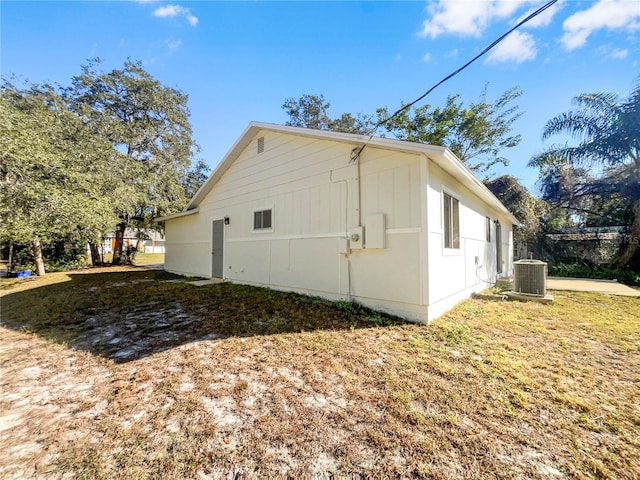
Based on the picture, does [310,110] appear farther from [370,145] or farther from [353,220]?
[353,220]

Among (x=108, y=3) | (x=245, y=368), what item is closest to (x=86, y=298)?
(x=245, y=368)

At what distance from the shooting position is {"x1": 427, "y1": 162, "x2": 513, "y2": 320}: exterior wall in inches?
181

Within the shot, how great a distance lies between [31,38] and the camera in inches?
256

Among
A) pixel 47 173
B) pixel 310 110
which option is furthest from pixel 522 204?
pixel 47 173

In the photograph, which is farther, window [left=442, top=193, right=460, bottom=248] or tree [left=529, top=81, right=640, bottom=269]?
tree [left=529, top=81, right=640, bottom=269]

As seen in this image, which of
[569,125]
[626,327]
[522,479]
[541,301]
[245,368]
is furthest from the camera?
[569,125]

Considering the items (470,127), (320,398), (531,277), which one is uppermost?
(470,127)

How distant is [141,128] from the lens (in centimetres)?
1541

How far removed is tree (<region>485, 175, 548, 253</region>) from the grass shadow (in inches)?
556

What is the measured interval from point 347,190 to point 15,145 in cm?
973

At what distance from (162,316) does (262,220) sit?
3.65 meters

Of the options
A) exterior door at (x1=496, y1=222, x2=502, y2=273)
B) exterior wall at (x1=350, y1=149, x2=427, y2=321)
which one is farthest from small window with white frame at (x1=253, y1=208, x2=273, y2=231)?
exterior door at (x1=496, y1=222, x2=502, y2=273)

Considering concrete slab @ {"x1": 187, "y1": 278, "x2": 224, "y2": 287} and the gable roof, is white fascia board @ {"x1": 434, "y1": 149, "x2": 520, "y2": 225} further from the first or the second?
concrete slab @ {"x1": 187, "y1": 278, "x2": 224, "y2": 287}

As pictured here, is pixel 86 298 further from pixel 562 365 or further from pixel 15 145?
pixel 562 365
